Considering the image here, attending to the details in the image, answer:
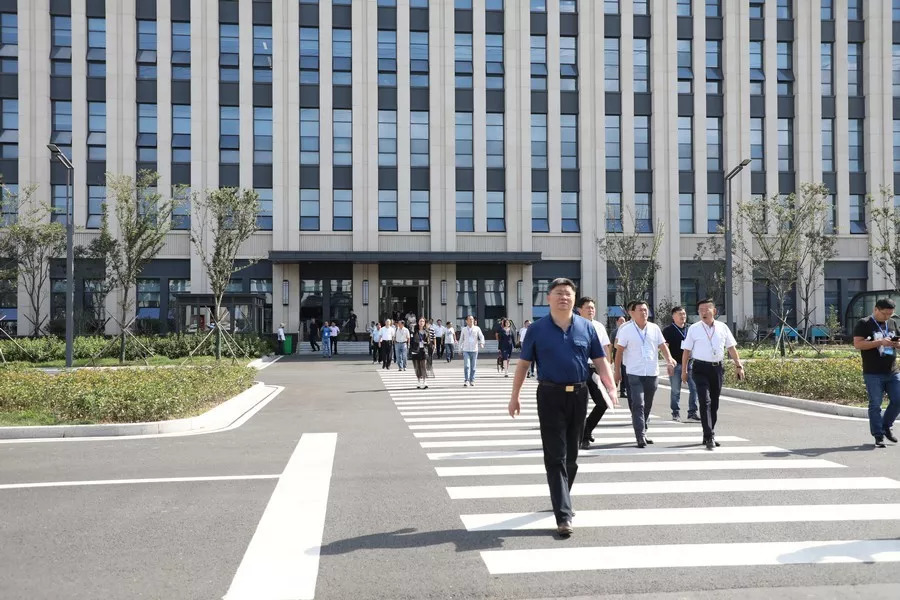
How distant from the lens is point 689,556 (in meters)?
5.20

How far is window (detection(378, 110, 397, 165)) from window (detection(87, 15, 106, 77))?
15.0m

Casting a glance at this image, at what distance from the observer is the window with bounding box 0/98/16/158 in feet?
133

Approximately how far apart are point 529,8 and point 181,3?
19.2 meters

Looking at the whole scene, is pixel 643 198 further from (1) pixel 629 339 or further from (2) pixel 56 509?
(2) pixel 56 509

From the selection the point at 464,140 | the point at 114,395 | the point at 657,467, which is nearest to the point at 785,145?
the point at 464,140

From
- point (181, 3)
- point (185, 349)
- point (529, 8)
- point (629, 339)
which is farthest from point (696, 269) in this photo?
point (629, 339)

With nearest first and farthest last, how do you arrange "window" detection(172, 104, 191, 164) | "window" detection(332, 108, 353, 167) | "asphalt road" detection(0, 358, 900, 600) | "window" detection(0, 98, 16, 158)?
"asphalt road" detection(0, 358, 900, 600)
"window" detection(0, 98, 16, 158)
"window" detection(172, 104, 191, 164)
"window" detection(332, 108, 353, 167)

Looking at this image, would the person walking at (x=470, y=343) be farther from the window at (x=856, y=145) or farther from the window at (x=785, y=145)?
the window at (x=856, y=145)

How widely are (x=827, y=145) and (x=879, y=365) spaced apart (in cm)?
4040

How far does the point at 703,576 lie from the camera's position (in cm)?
481

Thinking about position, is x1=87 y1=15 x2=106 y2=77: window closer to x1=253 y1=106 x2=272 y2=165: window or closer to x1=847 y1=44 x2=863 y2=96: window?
x1=253 y1=106 x2=272 y2=165: window

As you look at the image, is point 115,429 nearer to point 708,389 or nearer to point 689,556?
point 708,389

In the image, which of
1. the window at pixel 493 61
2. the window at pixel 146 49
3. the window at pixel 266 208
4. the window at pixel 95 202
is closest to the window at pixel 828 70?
the window at pixel 493 61

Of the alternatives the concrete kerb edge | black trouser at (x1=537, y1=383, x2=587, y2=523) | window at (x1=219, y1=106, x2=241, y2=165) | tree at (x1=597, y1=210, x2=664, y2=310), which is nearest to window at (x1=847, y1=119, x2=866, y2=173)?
tree at (x1=597, y1=210, x2=664, y2=310)
